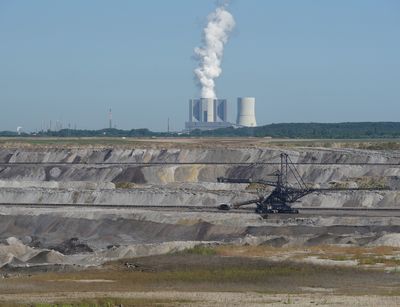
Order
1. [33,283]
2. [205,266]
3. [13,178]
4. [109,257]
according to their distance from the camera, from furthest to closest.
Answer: [13,178]
[109,257]
[205,266]
[33,283]

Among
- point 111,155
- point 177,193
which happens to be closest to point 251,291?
point 177,193

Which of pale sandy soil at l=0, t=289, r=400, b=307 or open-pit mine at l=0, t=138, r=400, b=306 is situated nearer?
pale sandy soil at l=0, t=289, r=400, b=307

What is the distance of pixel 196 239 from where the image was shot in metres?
67.9

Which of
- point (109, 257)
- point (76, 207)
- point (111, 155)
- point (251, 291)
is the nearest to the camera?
point (251, 291)

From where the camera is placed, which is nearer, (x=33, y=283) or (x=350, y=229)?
(x=33, y=283)

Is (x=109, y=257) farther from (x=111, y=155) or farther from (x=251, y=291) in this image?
(x=111, y=155)

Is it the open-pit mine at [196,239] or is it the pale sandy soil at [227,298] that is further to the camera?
the open-pit mine at [196,239]

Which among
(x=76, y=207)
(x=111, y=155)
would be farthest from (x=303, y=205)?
(x=111, y=155)

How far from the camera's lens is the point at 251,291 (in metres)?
42.4

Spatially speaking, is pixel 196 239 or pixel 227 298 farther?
pixel 196 239

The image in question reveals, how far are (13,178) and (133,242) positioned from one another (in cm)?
5982

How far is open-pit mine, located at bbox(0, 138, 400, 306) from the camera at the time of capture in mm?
43000

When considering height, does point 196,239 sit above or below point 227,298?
below

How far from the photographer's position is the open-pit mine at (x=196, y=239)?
43.0 metres
